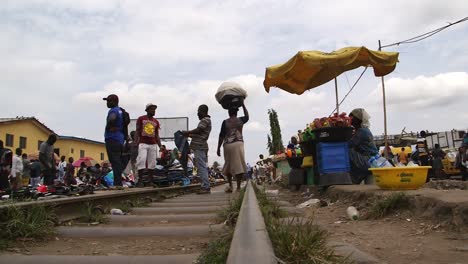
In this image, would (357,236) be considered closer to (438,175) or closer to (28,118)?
(438,175)

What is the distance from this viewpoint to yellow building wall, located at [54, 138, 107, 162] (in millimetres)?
40156

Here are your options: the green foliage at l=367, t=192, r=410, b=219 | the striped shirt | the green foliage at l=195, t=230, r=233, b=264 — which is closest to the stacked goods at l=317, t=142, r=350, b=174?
the striped shirt

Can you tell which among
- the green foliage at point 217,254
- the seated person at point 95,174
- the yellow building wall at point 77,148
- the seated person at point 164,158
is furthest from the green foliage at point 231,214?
the yellow building wall at point 77,148

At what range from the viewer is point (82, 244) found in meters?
2.66

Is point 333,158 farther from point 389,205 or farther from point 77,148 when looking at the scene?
point 77,148

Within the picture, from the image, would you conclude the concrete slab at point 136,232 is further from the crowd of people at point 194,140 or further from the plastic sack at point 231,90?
the plastic sack at point 231,90

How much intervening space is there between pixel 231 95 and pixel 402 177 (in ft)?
12.1

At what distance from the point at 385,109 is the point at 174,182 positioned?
20.1 ft

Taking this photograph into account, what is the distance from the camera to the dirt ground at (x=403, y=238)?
2301mm

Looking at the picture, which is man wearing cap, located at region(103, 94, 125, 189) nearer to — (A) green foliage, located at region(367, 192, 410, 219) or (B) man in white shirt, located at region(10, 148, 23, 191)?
(A) green foliage, located at region(367, 192, 410, 219)

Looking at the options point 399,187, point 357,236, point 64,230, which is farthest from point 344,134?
point 64,230

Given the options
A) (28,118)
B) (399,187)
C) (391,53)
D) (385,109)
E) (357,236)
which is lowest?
(357,236)

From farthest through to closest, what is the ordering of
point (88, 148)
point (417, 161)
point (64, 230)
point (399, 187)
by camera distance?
point (88, 148) → point (417, 161) → point (399, 187) → point (64, 230)

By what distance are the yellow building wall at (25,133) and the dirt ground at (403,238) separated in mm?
32712
